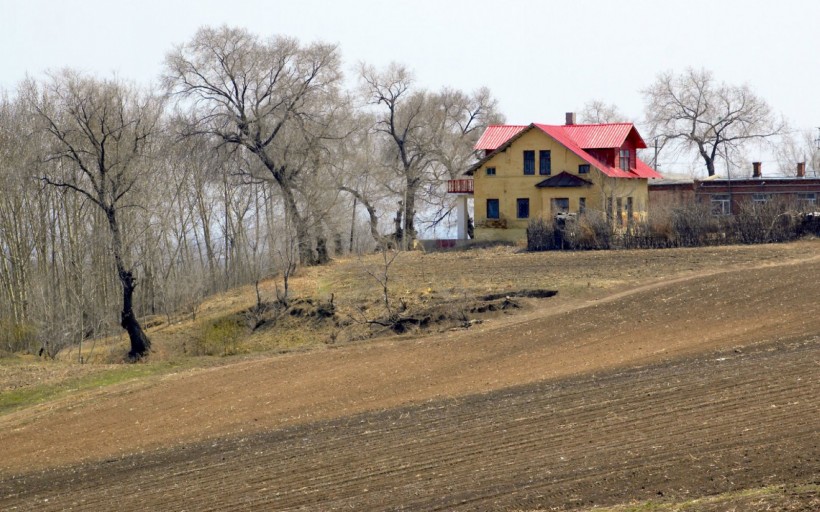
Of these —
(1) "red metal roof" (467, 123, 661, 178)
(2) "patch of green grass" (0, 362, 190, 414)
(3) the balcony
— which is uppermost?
(1) "red metal roof" (467, 123, 661, 178)

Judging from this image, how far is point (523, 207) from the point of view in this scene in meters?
57.1

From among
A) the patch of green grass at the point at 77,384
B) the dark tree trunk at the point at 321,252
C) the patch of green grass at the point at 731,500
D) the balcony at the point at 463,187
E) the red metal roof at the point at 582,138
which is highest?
the red metal roof at the point at 582,138

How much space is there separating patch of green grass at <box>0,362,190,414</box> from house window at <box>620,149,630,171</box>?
35.1 meters

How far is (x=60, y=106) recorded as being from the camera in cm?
4738

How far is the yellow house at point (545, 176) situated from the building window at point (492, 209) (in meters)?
0.05

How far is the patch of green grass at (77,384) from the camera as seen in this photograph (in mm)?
27344

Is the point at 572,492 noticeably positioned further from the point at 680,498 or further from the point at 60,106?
the point at 60,106

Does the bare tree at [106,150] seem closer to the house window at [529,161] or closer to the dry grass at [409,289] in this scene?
the dry grass at [409,289]

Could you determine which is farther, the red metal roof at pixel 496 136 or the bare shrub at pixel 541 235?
the red metal roof at pixel 496 136

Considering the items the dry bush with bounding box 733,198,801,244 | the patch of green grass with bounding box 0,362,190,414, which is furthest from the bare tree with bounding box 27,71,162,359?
the dry bush with bounding box 733,198,801,244

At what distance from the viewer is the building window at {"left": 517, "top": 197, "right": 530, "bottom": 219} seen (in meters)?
56.9

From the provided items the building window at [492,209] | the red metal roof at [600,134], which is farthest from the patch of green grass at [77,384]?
the red metal roof at [600,134]

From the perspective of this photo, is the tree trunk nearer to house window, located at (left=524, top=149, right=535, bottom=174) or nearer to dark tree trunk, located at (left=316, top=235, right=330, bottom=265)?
dark tree trunk, located at (left=316, top=235, right=330, bottom=265)

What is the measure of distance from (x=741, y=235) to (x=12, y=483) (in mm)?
33850
